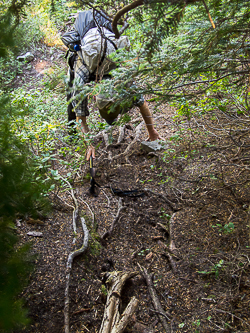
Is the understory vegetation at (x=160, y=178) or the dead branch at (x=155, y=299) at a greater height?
the understory vegetation at (x=160, y=178)

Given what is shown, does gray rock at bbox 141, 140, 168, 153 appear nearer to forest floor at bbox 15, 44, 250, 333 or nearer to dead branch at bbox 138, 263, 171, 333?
forest floor at bbox 15, 44, 250, 333

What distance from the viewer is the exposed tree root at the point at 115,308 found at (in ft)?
5.96

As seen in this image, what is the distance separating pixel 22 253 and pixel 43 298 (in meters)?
0.68

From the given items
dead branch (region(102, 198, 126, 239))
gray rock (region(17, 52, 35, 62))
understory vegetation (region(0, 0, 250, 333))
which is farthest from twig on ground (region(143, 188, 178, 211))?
gray rock (region(17, 52, 35, 62))

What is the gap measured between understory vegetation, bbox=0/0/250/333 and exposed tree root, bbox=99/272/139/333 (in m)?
0.13

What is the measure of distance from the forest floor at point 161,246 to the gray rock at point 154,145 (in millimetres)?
114

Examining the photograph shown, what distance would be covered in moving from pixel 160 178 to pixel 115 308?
2113mm

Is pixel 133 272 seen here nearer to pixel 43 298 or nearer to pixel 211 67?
pixel 43 298

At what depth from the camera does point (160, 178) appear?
12.3ft

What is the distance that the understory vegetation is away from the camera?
1.52m

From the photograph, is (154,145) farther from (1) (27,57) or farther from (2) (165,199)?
(1) (27,57)

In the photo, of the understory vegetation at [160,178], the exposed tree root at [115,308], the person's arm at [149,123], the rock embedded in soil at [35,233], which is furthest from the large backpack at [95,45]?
the exposed tree root at [115,308]

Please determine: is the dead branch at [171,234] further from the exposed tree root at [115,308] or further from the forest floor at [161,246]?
the exposed tree root at [115,308]

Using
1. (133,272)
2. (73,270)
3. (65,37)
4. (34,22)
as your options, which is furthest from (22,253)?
(34,22)
